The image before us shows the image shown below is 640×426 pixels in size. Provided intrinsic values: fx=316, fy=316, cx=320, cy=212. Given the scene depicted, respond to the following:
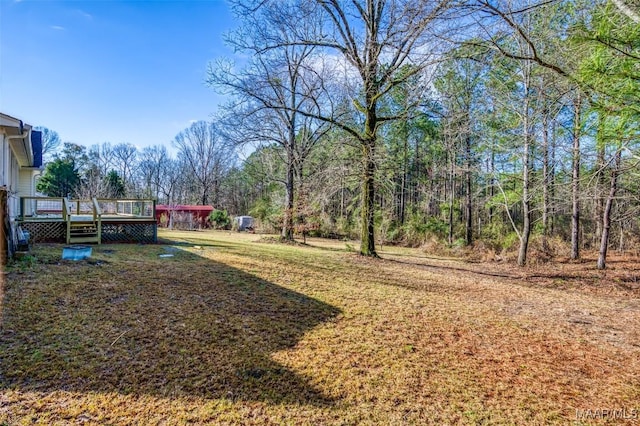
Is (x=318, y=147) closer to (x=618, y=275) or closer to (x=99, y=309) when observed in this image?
(x=618, y=275)

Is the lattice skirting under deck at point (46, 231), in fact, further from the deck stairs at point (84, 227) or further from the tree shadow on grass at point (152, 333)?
the tree shadow on grass at point (152, 333)

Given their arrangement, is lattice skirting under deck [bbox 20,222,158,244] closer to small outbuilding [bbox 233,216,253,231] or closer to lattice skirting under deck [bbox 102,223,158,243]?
lattice skirting under deck [bbox 102,223,158,243]

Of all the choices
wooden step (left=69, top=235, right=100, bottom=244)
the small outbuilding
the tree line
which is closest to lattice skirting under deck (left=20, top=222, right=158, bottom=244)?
wooden step (left=69, top=235, right=100, bottom=244)

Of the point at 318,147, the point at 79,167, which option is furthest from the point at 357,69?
the point at 79,167

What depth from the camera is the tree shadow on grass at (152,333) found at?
255cm

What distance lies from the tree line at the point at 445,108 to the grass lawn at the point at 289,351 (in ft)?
8.02

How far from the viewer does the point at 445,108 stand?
10.5 m

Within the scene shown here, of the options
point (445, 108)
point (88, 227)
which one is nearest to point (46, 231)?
point (88, 227)

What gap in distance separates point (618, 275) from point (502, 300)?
5976 mm

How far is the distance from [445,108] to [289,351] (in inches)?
385

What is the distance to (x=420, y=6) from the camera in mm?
3842

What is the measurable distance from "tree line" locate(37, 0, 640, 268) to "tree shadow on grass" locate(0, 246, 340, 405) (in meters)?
4.15

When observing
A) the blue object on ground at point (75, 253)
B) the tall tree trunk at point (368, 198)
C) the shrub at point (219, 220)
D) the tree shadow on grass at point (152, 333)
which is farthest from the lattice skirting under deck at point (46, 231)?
the shrub at point (219, 220)

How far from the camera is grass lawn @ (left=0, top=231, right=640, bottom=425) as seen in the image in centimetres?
237
